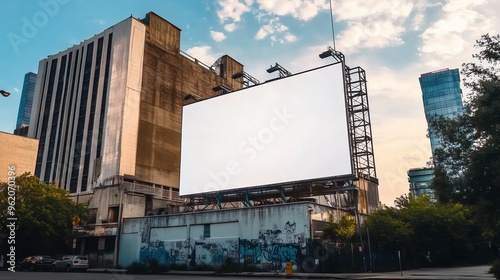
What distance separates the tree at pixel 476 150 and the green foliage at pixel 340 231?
9179 millimetres

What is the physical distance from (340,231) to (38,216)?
28842 mm

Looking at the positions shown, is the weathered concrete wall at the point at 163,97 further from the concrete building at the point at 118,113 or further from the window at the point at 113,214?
the window at the point at 113,214

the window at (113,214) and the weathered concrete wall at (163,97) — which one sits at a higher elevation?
the weathered concrete wall at (163,97)

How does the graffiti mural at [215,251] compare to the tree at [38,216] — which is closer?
the graffiti mural at [215,251]

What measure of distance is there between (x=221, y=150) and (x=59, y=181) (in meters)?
29.8

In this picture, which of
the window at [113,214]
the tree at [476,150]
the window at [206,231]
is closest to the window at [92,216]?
the window at [113,214]

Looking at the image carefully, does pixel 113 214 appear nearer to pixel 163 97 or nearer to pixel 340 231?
pixel 163 97

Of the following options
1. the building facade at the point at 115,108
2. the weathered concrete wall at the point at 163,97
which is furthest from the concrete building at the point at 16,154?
the weathered concrete wall at the point at 163,97

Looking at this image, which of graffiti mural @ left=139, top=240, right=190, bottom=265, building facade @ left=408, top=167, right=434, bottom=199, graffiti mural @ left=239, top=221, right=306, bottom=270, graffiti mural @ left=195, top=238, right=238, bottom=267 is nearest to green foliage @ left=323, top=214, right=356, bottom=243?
graffiti mural @ left=239, top=221, right=306, bottom=270

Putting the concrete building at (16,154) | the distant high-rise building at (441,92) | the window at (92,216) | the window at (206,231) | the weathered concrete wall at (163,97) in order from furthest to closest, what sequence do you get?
1. the distant high-rise building at (441,92)
2. the weathered concrete wall at (163,97)
3. the concrete building at (16,154)
4. the window at (92,216)
5. the window at (206,231)

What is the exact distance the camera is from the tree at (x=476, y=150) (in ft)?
67.8

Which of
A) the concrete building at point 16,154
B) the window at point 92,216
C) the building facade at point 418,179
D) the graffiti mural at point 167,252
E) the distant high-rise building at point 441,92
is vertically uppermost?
the distant high-rise building at point 441,92

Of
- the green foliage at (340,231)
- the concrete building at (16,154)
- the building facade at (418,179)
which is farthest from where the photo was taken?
the building facade at (418,179)

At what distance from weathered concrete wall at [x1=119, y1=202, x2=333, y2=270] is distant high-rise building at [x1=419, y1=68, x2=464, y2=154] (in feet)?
523
